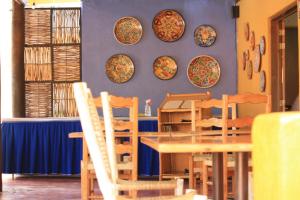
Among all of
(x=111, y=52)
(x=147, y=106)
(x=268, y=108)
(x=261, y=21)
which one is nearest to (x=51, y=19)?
(x=111, y=52)

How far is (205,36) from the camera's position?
9.60m

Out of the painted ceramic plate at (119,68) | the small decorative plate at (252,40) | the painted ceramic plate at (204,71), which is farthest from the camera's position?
the painted ceramic plate at (119,68)

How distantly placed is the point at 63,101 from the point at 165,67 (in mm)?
1886

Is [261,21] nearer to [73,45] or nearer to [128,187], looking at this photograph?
[73,45]

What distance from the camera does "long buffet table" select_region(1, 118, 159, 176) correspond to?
8120mm

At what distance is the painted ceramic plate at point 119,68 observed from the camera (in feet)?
31.8

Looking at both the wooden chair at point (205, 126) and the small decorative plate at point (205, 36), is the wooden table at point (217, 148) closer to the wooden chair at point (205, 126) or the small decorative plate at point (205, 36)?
the wooden chair at point (205, 126)

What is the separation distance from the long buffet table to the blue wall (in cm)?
168

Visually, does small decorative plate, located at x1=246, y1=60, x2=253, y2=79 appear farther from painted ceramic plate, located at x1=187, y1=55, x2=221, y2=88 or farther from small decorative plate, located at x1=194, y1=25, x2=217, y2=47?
small decorative plate, located at x1=194, y1=25, x2=217, y2=47

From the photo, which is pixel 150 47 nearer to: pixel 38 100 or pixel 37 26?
pixel 37 26

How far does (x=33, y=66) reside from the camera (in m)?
9.81

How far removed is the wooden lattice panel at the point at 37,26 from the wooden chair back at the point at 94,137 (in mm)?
7778

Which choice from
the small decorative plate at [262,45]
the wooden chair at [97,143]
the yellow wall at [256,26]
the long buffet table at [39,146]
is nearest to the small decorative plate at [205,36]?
the yellow wall at [256,26]

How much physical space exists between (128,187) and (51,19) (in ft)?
24.9
